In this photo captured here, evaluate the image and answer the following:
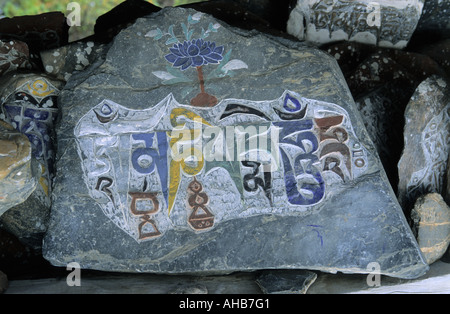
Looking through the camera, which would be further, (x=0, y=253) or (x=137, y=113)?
(x=0, y=253)

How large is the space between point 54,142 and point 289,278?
102 cm

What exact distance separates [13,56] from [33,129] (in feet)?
1.19

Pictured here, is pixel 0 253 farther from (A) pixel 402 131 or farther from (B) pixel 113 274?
(A) pixel 402 131

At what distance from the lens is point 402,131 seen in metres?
2.38

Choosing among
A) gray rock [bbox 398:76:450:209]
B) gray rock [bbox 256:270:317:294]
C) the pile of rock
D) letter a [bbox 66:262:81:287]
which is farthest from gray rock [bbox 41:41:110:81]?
gray rock [bbox 398:76:450:209]

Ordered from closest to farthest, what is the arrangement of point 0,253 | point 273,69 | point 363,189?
point 363,189
point 273,69
point 0,253

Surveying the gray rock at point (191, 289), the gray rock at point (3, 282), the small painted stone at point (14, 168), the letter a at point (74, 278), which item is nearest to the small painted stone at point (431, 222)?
the gray rock at point (191, 289)

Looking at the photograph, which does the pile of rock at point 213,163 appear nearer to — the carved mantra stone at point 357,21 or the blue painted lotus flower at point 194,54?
the blue painted lotus flower at point 194,54

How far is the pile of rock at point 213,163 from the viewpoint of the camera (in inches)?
80.5

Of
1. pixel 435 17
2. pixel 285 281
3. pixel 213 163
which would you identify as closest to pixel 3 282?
pixel 213 163

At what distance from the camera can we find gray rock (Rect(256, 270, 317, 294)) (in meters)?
2.04

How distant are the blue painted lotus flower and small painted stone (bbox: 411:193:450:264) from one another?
94cm

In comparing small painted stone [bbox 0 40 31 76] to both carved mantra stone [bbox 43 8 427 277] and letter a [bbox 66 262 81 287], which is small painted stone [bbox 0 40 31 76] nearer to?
carved mantra stone [bbox 43 8 427 277]

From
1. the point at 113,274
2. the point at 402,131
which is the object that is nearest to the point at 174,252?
the point at 113,274
